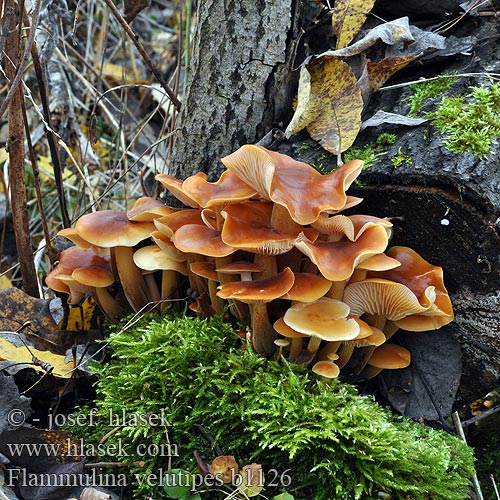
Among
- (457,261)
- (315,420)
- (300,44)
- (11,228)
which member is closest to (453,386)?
(457,261)

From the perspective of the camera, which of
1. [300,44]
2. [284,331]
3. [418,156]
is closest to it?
[284,331]

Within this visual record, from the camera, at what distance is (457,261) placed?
8.00 feet

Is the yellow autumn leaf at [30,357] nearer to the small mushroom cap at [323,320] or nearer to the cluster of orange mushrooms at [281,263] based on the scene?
the cluster of orange mushrooms at [281,263]

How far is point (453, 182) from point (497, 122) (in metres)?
→ 0.37

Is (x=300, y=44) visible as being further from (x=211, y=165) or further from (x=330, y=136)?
(x=211, y=165)

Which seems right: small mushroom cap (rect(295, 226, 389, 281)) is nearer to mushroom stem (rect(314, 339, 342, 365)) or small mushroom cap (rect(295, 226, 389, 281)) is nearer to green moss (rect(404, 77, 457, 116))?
→ mushroom stem (rect(314, 339, 342, 365))

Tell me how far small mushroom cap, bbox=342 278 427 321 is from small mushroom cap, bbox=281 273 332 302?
0.20 metres

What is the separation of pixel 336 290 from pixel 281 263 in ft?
0.97

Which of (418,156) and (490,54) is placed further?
(490,54)

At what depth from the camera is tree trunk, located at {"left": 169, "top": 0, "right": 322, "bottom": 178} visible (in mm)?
2695

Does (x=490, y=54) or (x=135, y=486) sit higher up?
(x=490, y=54)

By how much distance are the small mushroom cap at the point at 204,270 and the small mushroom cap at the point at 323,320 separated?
0.39 metres

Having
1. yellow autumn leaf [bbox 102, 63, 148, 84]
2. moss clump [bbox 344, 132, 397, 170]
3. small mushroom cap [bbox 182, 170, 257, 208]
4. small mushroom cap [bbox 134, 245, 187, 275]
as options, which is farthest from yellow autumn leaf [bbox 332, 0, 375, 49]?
yellow autumn leaf [bbox 102, 63, 148, 84]

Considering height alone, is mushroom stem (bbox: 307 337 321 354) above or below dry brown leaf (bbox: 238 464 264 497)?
above
